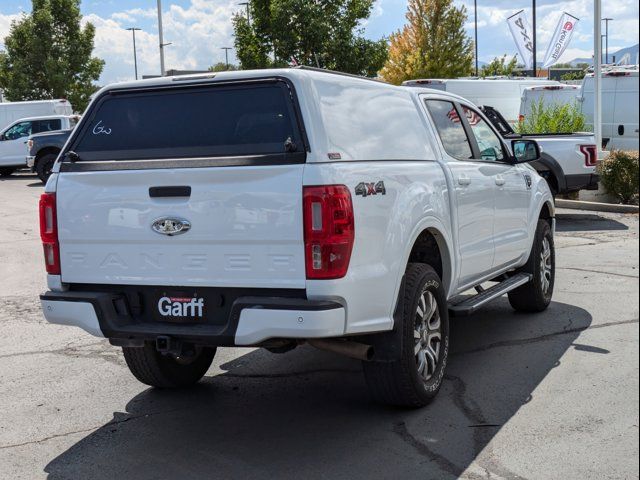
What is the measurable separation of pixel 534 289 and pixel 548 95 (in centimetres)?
1381

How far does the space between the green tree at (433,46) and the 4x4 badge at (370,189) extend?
40.9m

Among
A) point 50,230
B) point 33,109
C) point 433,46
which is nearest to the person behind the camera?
point 50,230

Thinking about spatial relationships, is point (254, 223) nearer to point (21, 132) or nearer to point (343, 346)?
point (343, 346)

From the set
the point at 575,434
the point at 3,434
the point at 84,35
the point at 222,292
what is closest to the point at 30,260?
the point at 3,434

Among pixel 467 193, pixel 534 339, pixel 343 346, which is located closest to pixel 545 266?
pixel 534 339

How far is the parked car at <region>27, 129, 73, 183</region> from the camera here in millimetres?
24922

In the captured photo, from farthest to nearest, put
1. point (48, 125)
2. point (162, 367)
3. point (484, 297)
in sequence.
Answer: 1. point (48, 125)
2. point (484, 297)
3. point (162, 367)

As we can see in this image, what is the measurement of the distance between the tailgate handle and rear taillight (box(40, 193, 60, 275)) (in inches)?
26.6

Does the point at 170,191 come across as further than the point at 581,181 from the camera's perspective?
No

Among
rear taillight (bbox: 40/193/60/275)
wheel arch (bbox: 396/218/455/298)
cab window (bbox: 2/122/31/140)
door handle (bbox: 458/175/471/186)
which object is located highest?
cab window (bbox: 2/122/31/140)

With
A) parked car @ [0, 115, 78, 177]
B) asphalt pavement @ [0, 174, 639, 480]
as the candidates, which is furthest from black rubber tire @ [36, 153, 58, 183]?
asphalt pavement @ [0, 174, 639, 480]

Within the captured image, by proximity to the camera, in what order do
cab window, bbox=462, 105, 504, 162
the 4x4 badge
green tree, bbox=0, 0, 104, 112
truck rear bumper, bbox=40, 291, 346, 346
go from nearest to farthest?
truck rear bumper, bbox=40, 291, 346, 346 < the 4x4 badge < cab window, bbox=462, 105, 504, 162 < green tree, bbox=0, 0, 104, 112

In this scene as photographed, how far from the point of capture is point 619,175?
51.2 ft

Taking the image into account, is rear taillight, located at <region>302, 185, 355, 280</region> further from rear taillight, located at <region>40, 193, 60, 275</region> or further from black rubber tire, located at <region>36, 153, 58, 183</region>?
black rubber tire, located at <region>36, 153, 58, 183</region>
